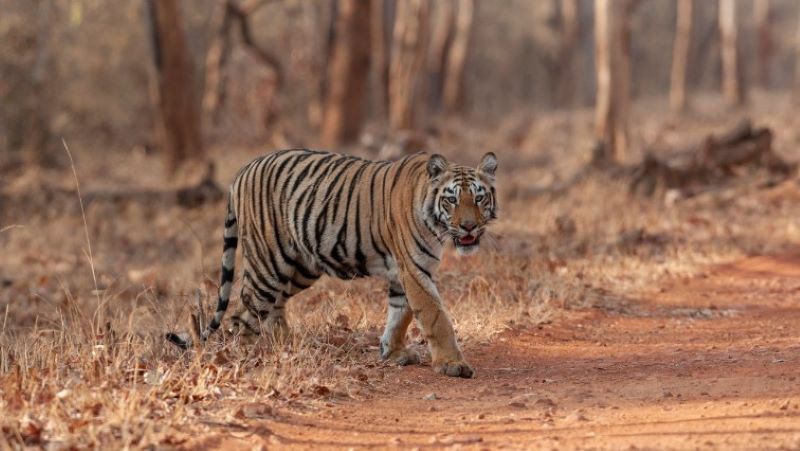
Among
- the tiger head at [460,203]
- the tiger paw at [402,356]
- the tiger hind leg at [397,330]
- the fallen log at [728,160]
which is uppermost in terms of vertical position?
the tiger head at [460,203]

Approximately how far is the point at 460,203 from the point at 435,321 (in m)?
0.71

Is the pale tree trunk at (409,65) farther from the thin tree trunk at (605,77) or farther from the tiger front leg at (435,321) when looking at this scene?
the tiger front leg at (435,321)

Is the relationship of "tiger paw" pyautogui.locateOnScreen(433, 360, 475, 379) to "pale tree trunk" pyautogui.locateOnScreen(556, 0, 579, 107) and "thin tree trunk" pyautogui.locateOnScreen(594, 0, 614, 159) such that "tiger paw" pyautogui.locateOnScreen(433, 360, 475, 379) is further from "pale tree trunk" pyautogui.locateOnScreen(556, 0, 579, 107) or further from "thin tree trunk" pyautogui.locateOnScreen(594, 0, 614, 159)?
"pale tree trunk" pyautogui.locateOnScreen(556, 0, 579, 107)

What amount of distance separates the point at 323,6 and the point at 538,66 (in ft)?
98.8

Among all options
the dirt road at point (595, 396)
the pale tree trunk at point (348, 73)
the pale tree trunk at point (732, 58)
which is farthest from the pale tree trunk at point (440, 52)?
the dirt road at point (595, 396)

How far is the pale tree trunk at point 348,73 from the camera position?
21766 mm

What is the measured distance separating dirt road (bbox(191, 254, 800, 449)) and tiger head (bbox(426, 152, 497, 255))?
83 cm

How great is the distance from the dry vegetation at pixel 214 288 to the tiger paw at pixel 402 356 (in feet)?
0.26

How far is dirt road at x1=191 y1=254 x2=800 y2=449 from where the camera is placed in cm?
502

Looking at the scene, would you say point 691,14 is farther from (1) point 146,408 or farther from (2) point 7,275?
(1) point 146,408

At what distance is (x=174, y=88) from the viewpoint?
18844 mm

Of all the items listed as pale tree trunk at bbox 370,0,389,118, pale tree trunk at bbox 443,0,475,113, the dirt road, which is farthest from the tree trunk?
pale tree trunk at bbox 443,0,475,113

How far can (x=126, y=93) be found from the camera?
28125 millimetres

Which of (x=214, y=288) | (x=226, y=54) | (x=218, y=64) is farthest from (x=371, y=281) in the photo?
(x=226, y=54)
